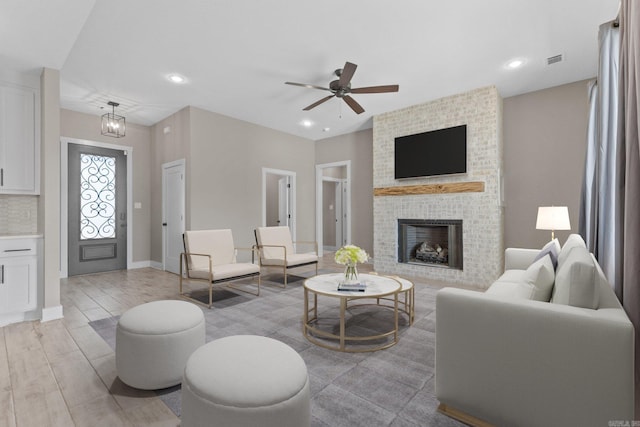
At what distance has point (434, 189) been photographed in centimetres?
495

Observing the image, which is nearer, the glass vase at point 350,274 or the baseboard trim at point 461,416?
the baseboard trim at point 461,416

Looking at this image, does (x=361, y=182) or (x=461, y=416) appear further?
(x=361, y=182)

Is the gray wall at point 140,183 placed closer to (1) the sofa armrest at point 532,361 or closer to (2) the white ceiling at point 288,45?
(2) the white ceiling at point 288,45

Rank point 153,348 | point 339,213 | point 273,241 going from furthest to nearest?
1. point 339,213
2. point 273,241
3. point 153,348

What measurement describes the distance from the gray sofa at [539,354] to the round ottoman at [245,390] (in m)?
0.82

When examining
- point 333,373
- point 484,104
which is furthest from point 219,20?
point 484,104

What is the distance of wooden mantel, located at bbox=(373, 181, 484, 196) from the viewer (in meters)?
4.55

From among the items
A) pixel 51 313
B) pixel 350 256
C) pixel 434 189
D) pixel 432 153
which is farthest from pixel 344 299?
pixel 432 153

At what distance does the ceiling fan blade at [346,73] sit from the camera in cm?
308

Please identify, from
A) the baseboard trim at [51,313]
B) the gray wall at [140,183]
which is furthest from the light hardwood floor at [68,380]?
the gray wall at [140,183]

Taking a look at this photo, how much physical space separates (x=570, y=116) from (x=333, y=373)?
478cm

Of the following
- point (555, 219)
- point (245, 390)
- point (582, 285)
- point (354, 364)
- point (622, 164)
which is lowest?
point (354, 364)

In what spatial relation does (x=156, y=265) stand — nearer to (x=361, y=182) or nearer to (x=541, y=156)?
(x=361, y=182)

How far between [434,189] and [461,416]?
12.6 ft
